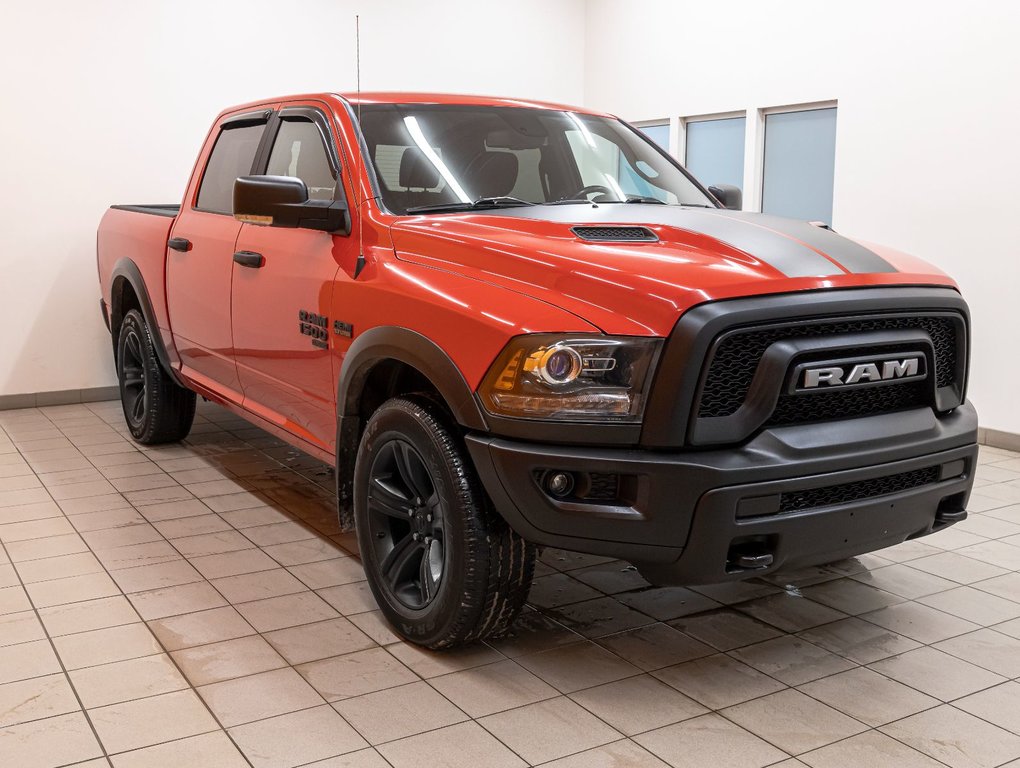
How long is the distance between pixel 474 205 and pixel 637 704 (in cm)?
159

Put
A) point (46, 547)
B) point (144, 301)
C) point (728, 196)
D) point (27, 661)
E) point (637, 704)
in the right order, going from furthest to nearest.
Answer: point (144, 301)
point (728, 196)
point (46, 547)
point (27, 661)
point (637, 704)

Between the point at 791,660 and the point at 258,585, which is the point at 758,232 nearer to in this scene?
the point at 791,660

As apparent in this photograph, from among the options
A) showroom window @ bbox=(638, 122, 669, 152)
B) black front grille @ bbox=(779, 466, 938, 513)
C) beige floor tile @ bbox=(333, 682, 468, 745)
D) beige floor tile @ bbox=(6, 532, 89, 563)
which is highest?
showroom window @ bbox=(638, 122, 669, 152)

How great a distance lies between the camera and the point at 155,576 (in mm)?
3615

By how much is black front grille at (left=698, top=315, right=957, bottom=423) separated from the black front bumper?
0.15 feet

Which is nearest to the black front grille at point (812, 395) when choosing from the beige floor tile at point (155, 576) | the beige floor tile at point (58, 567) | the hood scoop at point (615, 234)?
the hood scoop at point (615, 234)

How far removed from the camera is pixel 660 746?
8.03 ft

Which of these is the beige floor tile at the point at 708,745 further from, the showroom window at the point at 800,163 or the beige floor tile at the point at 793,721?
the showroom window at the point at 800,163

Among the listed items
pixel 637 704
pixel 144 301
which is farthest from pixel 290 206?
pixel 144 301

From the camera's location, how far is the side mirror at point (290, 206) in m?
3.22

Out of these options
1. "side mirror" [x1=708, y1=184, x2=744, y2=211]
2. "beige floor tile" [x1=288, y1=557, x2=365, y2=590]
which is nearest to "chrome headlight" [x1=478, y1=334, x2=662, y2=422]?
"beige floor tile" [x1=288, y1=557, x2=365, y2=590]

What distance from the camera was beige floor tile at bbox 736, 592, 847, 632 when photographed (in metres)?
3.22

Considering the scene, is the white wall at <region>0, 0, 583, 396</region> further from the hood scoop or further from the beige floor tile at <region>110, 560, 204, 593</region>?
the hood scoop

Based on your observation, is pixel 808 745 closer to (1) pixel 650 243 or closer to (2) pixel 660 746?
(2) pixel 660 746
